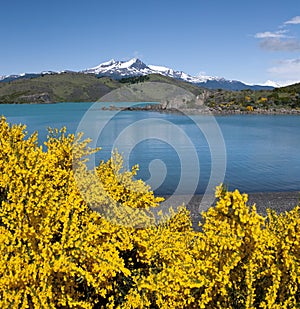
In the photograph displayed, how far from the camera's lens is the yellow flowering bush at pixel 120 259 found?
635 centimetres

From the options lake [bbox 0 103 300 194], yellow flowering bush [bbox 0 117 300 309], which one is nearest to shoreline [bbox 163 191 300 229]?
lake [bbox 0 103 300 194]

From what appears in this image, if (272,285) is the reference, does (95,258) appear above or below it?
above

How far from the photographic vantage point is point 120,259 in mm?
7223

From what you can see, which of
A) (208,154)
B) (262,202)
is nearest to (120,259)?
(262,202)

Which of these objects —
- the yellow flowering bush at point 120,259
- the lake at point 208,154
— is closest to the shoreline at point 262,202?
the lake at point 208,154

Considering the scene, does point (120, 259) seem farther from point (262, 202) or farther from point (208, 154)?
point (208, 154)

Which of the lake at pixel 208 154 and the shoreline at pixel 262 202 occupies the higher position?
the lake at pixel 208 154

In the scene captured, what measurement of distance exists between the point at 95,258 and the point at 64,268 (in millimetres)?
621

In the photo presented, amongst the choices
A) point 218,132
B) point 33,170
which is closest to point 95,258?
point 33,170

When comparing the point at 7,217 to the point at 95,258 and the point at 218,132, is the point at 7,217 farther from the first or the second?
the point at 218,132

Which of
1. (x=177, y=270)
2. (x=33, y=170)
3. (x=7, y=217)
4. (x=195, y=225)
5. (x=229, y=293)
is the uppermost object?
(x=33, y=170)

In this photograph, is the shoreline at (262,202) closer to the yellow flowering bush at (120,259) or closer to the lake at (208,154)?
the lake at (208,154)

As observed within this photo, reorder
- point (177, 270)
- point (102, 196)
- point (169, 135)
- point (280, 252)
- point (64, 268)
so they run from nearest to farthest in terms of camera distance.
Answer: point (64, 268), point (177, 270), point (280, 252), point (102, 196), point (169, 135)

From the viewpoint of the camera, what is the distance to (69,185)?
8531 millimetres
